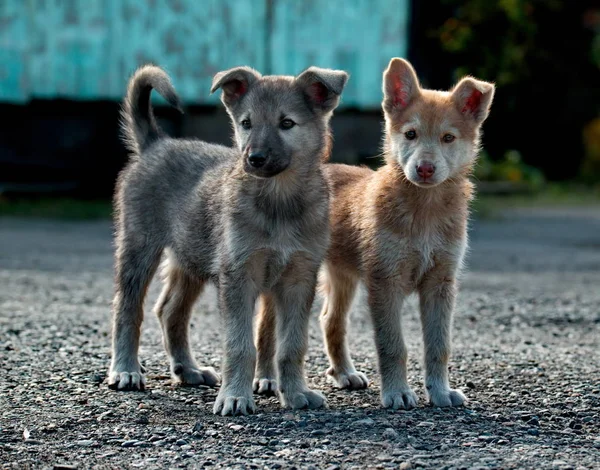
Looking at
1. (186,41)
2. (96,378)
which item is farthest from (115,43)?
(96,378)

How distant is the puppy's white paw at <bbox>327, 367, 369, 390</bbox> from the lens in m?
5.84

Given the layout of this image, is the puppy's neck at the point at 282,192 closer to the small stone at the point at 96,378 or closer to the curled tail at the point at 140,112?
the curled tail at the point at 140,112

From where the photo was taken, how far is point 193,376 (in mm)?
5895

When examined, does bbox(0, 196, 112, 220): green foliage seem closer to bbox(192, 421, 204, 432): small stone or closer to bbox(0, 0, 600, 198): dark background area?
bbox(0, 0, 600, 198): dark background area

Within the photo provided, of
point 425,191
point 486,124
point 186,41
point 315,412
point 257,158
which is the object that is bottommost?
point 486,124

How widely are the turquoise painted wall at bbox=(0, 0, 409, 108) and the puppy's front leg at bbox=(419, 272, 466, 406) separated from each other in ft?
35.5

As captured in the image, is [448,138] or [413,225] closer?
[413,225]

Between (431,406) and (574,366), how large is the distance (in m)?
1.35

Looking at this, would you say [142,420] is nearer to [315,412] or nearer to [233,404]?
[233,404]

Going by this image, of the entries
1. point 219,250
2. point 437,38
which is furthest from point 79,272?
point 437,38

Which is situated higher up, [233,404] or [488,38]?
[488,38]

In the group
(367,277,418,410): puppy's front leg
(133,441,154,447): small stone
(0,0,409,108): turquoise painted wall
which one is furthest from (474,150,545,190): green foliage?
(133,441,154,447): small stone

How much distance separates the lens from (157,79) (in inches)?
243

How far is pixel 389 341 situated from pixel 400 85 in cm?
146
